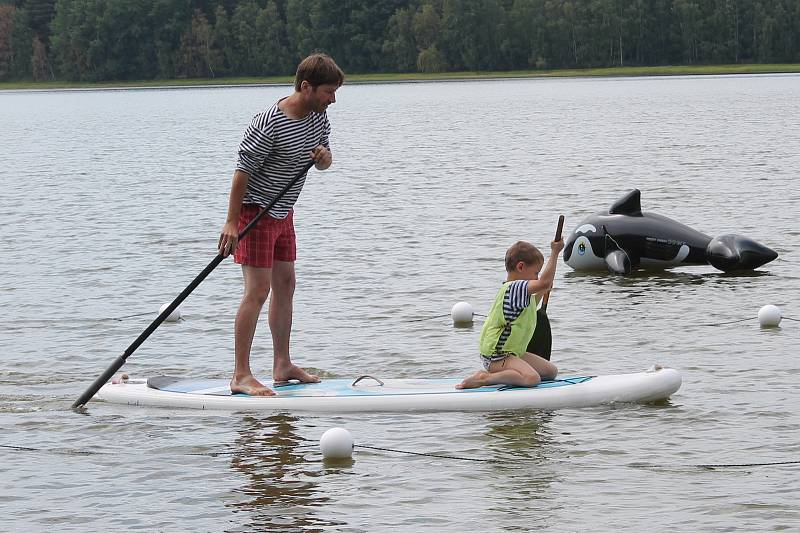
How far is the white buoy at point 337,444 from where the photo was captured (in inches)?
315

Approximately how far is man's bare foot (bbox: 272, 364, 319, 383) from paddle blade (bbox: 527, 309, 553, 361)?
161 centimetres

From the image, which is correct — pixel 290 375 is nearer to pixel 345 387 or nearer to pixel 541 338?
pixel 345 387

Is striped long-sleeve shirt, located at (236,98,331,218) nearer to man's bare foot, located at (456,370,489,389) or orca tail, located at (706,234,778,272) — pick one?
man's bare foot, located at (456,370,489,389)

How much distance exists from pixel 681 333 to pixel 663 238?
339cm

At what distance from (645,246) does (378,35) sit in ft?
387

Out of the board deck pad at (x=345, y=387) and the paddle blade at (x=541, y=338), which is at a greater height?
the paddle blade at (x=541, y=338)

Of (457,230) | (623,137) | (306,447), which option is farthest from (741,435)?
(623,137)

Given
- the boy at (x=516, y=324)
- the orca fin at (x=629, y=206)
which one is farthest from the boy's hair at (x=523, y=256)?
the orca fin at (x=629, y=206)

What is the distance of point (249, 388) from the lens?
9234 millimetres

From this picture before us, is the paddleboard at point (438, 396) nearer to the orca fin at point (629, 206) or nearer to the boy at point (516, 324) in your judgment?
the boy at point (516, 324)

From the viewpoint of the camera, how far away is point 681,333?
1166cm

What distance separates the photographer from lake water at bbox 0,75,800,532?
7324 millimetres

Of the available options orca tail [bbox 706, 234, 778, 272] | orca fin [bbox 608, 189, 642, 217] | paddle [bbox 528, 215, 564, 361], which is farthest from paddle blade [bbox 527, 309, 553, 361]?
orca fin [bbox 608, 189, 642, 217]

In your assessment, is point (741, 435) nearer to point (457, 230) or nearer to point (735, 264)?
point (735, 264)
